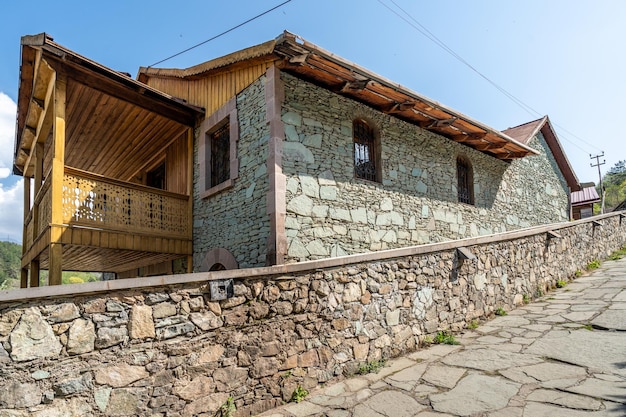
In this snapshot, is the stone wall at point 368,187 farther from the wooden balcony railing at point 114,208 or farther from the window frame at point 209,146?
the wooden balcony railing at point 114,208

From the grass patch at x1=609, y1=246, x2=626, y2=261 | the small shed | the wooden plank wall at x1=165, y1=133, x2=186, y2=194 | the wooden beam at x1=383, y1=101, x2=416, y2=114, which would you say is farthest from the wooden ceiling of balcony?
the small shed

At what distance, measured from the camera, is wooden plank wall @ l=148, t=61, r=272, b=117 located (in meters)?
7.11

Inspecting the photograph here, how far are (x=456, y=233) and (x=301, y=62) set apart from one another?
18.1ft

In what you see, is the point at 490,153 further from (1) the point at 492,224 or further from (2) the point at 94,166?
(2) the point at 94,166

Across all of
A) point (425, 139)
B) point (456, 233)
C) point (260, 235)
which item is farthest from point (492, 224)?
point (260, 235)

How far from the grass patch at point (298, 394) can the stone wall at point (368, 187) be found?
2316mm

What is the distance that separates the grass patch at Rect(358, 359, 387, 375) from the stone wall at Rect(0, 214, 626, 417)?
8cm

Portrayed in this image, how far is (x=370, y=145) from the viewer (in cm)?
795

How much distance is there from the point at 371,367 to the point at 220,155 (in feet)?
17.3

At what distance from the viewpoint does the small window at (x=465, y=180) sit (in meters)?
9.98

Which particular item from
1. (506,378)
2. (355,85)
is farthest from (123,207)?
(506,378)

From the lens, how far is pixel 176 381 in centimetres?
342

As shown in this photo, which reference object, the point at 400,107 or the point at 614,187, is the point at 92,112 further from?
the point at 614,187

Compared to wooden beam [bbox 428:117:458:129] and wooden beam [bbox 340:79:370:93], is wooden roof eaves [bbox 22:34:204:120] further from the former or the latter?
wooden beam [bbox 428:117:458:129]
